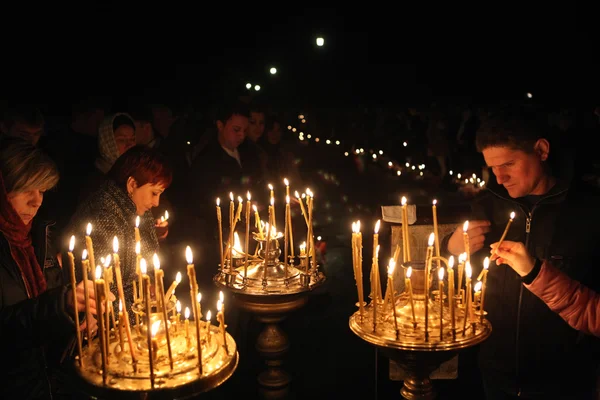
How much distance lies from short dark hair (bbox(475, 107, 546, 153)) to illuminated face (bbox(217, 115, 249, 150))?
9.16 feet

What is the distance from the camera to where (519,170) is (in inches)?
99.2

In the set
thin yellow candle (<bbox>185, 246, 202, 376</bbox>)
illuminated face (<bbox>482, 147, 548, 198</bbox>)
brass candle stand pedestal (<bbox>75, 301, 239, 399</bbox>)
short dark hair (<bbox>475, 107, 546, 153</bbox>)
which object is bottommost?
brass candle stand pedestal (<bbox>75, 301, 239, 399</bbox>)

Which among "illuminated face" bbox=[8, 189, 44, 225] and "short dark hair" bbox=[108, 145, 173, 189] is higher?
"short dark hair" bbox=[108, 145, 173, 189]

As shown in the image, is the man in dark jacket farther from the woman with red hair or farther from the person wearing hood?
the person wearing hood

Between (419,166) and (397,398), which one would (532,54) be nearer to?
(419,166)

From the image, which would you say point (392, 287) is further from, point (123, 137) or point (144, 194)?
point (123, 137)

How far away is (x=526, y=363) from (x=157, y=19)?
12.5 meters

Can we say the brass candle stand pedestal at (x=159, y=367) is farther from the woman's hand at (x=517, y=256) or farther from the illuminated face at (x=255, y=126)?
the illuminated face at (x=255, y=126)

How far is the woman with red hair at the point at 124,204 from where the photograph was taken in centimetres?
291

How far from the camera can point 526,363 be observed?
2.45 meters

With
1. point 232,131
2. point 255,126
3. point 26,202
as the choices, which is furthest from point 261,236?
point 255,126

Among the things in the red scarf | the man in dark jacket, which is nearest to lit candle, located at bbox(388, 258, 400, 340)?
the man in dark jacket

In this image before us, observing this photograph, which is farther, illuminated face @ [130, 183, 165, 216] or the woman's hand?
illuminated face @ [130, 183, 165, 216]

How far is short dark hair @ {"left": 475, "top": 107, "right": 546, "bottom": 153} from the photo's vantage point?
8.15ft
